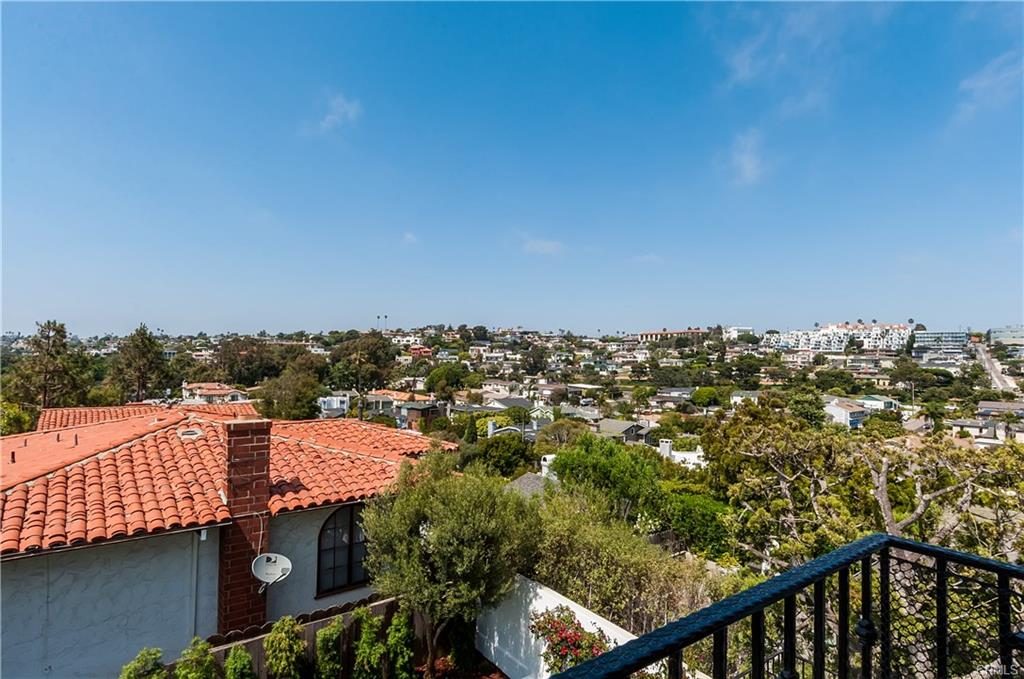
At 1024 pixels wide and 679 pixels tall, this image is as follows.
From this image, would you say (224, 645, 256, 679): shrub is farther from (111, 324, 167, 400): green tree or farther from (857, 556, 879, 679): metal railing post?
(111, 324, 167, 400): green tree

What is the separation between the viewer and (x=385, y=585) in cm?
687

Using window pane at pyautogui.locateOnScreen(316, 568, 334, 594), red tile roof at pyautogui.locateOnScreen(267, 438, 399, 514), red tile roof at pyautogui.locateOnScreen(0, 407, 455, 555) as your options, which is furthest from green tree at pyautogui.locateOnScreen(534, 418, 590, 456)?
window pane at pyautogui.locateOnScreen(316, 568, 334, 594)

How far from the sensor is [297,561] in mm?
7602

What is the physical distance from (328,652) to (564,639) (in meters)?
3.28

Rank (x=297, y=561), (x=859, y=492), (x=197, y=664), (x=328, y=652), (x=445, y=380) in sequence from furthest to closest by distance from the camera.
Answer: (x=445, y=380) → (x=859, y=492) → (x=297, y=561) → (x=328, y=652) → (x=197, y=664)

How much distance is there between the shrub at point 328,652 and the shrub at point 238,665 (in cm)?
80

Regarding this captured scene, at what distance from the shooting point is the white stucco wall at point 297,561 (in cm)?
739

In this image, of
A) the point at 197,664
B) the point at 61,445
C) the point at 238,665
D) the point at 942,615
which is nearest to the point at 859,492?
the point at 942,615

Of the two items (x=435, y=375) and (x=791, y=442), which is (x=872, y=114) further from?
(x=435, y=375)

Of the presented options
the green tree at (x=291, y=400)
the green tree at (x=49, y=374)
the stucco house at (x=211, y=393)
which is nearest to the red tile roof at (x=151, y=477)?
the green tree at (x=49, y=374)

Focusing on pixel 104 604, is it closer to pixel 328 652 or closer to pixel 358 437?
pixel 328 652

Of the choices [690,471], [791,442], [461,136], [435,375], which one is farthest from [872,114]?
[435,375]

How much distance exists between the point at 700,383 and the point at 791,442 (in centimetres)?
8575

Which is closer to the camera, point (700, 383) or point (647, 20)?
point (647, 20)
